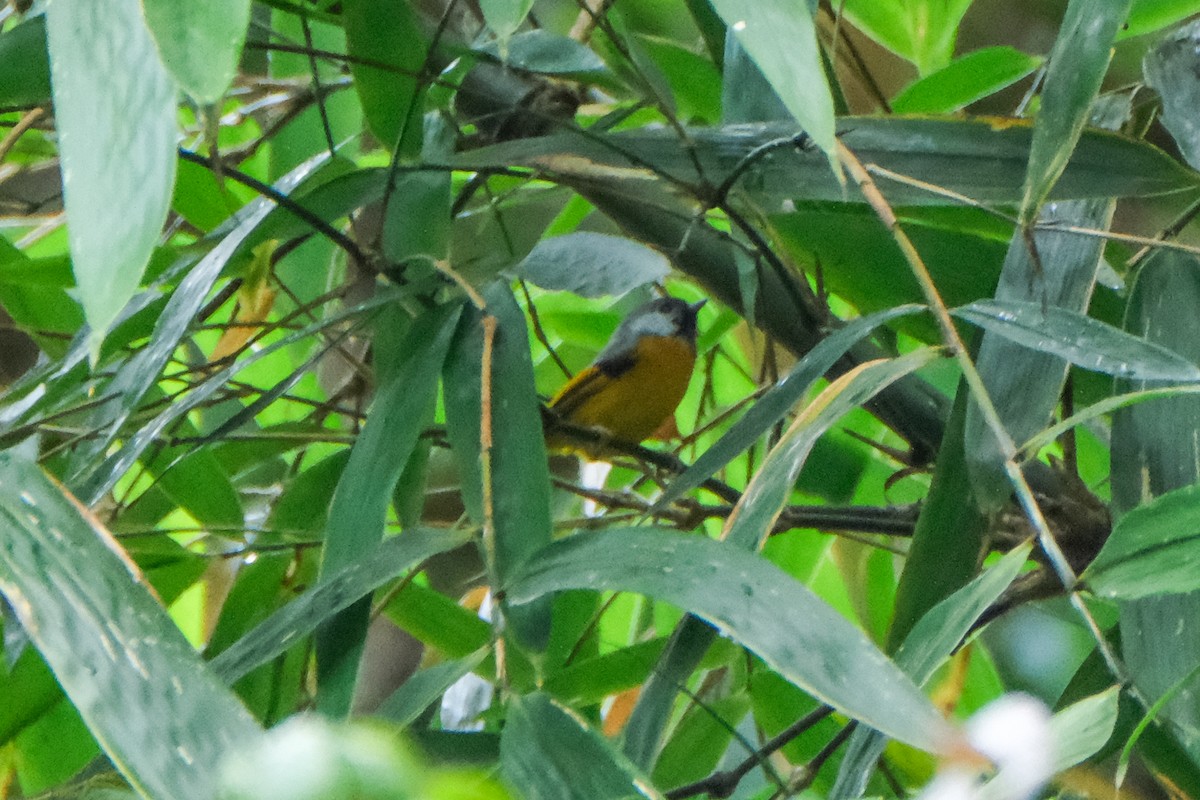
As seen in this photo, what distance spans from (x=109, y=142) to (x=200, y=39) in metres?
0.05

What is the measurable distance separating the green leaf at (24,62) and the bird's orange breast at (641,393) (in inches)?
38.2

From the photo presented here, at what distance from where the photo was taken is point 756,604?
0.46 meters

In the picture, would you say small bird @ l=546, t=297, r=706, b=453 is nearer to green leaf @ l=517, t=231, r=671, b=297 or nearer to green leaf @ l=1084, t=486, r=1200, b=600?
green leaf @ l=517, t=231, r=671, b=297

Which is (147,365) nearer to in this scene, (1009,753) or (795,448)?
(795,448)

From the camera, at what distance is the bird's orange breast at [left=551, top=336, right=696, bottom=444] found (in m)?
1.75

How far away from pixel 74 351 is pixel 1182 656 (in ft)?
2.22

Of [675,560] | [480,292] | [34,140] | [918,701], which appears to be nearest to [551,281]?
[480,292]

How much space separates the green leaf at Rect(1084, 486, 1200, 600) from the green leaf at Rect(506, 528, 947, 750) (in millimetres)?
120

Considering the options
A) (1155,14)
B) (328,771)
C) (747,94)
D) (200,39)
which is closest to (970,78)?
(1155,14)

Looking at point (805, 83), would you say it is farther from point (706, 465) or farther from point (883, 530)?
point (883, 530)

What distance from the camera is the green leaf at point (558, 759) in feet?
1.51

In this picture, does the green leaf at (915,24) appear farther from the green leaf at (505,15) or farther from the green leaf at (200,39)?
the green leaf at (200,39)

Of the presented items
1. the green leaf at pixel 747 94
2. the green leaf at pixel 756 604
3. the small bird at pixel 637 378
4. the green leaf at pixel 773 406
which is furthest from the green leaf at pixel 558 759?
the small bird at pixel 637 378

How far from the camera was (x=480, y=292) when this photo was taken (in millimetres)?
785
